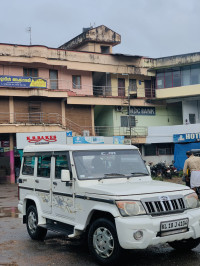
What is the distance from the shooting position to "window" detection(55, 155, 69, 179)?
751 centimetres

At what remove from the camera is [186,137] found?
104ft

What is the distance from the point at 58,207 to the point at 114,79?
28.7 metres

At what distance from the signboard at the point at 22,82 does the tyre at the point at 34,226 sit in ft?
68.3

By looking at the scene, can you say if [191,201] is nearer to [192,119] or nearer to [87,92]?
[87,92]

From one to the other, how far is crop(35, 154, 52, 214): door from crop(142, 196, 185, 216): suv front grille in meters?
2.72

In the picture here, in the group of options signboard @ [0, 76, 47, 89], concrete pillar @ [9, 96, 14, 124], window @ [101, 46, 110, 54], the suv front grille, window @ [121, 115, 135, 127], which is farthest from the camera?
window @ [101, 46, 110, 54]

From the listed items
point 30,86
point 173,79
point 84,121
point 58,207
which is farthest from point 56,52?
point 58,207

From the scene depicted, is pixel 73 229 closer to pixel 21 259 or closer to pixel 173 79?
pixel 21 259

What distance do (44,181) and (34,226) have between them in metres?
1.22

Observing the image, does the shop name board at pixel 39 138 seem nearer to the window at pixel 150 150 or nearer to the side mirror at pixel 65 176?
the window at pixel 150 150

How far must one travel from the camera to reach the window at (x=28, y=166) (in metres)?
8.85

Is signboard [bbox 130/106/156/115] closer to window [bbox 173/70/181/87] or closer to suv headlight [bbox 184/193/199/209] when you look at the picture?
window [bbox 173/70/181/87]

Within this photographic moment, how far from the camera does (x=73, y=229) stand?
7.00 m

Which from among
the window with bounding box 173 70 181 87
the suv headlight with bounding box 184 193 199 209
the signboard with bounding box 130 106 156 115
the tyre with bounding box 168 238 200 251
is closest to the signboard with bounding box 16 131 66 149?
the signboard with bounding box 130 106 156 115
